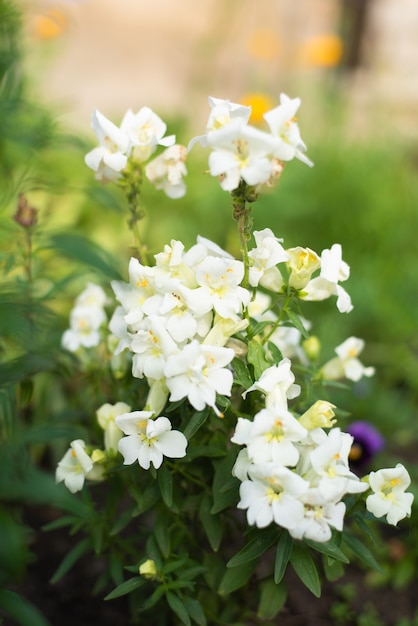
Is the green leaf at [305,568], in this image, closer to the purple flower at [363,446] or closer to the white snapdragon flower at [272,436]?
the white snapdragon flower at [272,436]

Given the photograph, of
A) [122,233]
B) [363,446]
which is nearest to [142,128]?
[363,446]

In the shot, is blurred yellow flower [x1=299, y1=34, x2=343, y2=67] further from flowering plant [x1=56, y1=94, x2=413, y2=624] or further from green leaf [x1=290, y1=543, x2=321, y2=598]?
green leaf [x1=290, y1=543, x2=321, y2=598]

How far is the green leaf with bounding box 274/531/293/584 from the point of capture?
1.20 m

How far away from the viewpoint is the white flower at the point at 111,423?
53.1 inches

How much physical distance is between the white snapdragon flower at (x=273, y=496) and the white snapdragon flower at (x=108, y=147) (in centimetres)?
59

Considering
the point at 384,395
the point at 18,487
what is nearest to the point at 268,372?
the point at 18,487

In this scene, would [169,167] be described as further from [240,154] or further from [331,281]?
[331,281]

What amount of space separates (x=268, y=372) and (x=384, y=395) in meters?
1.41

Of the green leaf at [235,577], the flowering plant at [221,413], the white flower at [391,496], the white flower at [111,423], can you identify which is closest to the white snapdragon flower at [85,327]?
the flowering plant at [221,413]

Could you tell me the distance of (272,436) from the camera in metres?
1.14

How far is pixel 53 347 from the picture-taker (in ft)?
5.46

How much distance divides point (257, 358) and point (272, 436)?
0.16 meters

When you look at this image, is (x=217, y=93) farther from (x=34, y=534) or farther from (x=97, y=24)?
(x=34, y=534)

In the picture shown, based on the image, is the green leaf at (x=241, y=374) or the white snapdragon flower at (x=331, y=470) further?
the green leaf at (x=241, y=374)
